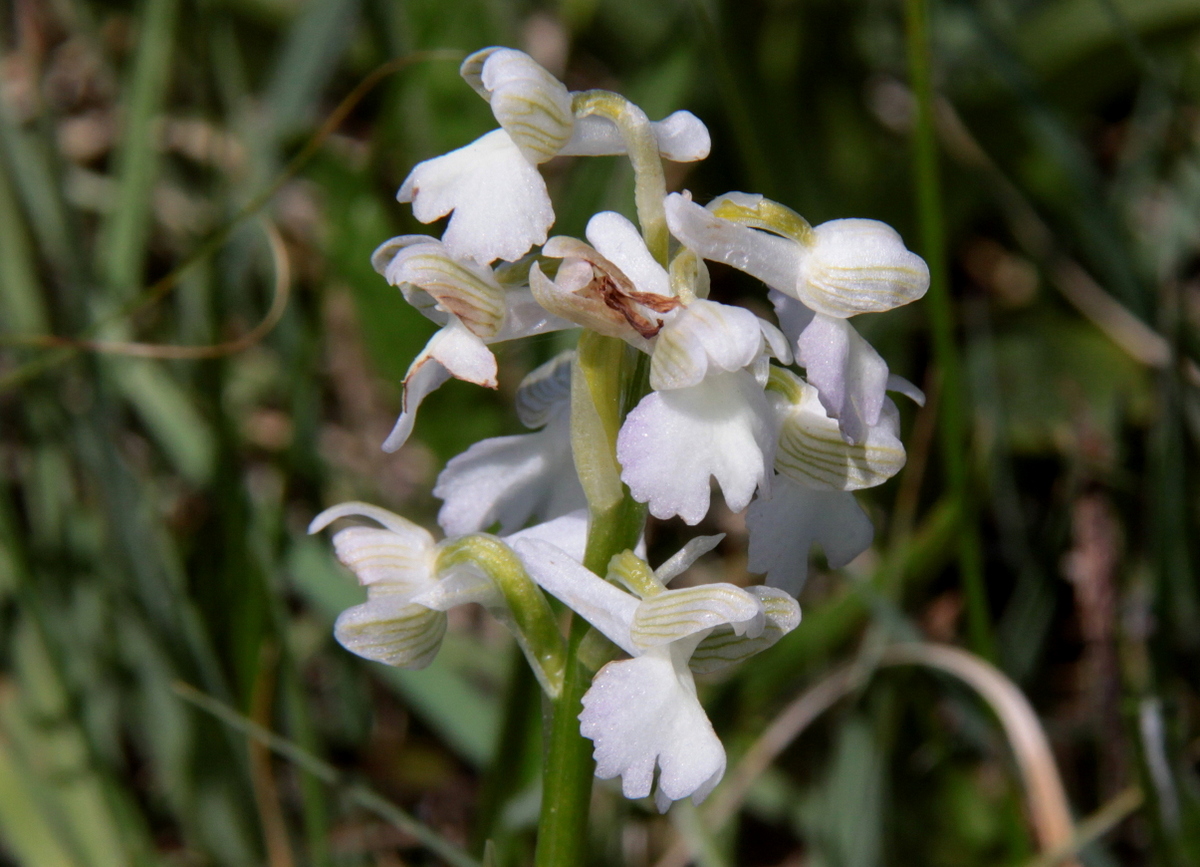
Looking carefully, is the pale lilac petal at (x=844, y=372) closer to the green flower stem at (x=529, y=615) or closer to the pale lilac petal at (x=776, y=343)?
the pale lilac petal at (x=776, y=343)

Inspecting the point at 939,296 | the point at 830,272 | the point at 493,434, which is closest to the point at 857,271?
the point at 830,272

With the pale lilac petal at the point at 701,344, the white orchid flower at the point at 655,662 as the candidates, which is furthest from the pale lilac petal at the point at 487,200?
the white orchid flower at the point at 655,662

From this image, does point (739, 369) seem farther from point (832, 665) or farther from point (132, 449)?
point (132, 449)

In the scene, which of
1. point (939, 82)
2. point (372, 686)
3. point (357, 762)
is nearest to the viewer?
point (357, 762)

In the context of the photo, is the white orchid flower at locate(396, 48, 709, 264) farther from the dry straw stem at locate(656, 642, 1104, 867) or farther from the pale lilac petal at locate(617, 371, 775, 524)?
the dry straw stem at locate(656, 642, 1104, 867)

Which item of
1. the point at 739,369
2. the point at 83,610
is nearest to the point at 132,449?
the point at 83,610

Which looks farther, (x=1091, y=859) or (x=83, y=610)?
(x=83, y=610)

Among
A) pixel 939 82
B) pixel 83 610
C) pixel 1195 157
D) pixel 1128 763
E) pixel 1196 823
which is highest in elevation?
pixel 939 82

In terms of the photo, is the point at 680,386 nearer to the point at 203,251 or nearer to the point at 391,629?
the point at 391,629
